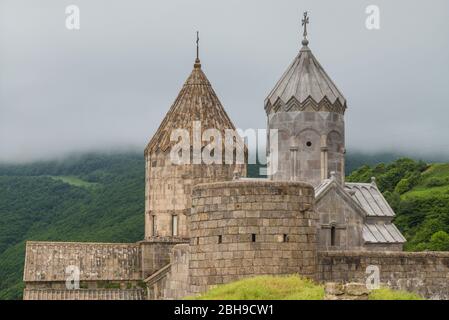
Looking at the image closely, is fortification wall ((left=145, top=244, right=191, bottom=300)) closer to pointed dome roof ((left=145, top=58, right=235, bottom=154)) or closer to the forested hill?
pointed dome roof ((left=145, top=58, right=235, bottom=154))

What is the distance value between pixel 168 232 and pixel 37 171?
164 feet

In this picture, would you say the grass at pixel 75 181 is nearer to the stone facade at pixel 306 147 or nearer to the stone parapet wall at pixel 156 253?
the stone parapet wall at pixel 156 253

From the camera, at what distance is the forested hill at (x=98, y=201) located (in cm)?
5766

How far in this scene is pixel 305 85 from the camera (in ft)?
105

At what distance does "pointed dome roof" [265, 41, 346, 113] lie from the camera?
31.9 metres

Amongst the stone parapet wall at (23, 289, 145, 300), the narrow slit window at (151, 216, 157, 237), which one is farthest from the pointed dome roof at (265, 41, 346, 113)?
the stone parapet wall at (23, 289, 145, 300)

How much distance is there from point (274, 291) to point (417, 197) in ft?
182

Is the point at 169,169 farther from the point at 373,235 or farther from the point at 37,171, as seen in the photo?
the point at 37,171

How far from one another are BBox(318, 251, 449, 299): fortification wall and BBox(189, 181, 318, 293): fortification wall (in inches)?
100

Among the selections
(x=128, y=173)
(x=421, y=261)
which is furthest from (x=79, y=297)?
(x=128, y=173)

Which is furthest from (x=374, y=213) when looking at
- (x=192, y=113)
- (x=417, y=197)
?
(x=417, y=197)

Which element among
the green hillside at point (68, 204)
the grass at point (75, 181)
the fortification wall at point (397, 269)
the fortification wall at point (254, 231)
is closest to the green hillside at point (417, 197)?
the green hillside at point (68, 204)

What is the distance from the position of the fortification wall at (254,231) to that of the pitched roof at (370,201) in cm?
882

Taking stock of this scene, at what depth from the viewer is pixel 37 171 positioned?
86625 mm
